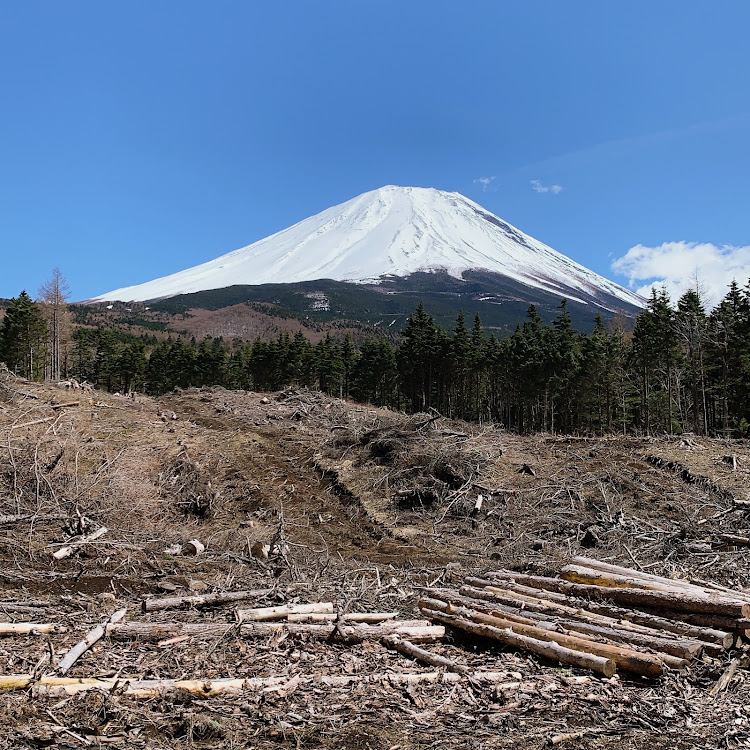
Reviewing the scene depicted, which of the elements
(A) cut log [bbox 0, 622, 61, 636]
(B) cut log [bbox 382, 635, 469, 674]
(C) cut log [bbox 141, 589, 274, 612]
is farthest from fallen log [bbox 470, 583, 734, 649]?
(A) cut log [bbox 0, 622, 61, 636]

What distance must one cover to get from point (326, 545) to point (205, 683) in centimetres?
642

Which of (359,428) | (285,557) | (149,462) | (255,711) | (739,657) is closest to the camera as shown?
(255,711)

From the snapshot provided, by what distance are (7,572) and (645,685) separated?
8093mm

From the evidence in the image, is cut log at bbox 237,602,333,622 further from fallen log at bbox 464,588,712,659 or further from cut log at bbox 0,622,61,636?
fallen log at bbox 464,588,712,659

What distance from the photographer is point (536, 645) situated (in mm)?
5699

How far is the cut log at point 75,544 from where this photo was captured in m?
9.01

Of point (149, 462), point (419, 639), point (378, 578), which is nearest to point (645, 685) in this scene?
point (419, 639)

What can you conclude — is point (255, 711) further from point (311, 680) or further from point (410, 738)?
point (410, 738)

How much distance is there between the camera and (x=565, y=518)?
1259 cm

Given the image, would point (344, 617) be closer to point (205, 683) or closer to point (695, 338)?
point (205, 683)

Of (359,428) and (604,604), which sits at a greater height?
(359,428)

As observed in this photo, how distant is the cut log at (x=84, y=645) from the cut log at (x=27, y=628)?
0.48m

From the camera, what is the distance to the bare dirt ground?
438 cm

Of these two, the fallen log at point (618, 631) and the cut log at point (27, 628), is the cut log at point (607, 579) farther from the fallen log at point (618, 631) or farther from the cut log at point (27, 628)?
the cut log at point (27, 628)
